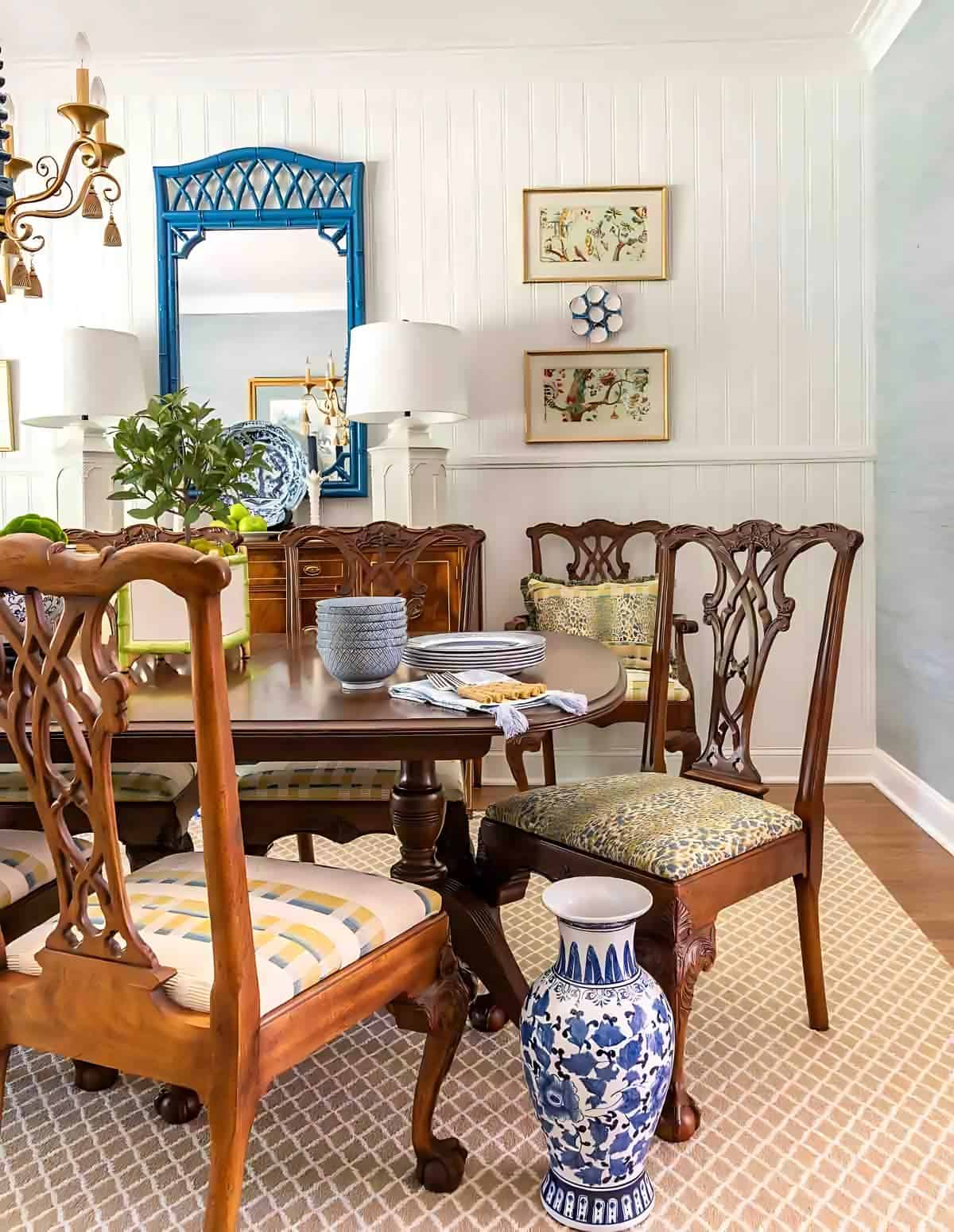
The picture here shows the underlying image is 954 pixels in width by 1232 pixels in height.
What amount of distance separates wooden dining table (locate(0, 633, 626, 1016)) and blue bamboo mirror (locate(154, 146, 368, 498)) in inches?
76.2

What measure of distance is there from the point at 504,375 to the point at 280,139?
4.09 ft

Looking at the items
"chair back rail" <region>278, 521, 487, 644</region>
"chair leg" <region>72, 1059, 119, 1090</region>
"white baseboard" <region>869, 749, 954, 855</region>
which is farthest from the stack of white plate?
"white baseboard" <region>869, 749, 954, 855</region>

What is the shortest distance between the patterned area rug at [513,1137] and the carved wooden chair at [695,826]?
11cm

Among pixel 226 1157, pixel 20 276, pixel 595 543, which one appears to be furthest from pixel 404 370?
pixel 226 1157

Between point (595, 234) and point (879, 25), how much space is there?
1.21 m

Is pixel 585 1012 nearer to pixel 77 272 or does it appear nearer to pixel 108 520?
pixel 108 520

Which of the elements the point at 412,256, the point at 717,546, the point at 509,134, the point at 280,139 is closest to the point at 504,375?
the point at 412,256

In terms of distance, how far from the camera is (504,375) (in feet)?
12.8

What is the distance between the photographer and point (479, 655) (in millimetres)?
1653

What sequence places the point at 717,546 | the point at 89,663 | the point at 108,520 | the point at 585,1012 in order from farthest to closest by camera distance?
1. the point at 108,520
2. the point at 717,546
3. the point at 585,1012
4. the point at 89,663

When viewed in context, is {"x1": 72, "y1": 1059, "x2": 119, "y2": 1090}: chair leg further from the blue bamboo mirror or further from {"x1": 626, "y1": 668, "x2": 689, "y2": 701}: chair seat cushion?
the blue bamboo mirror

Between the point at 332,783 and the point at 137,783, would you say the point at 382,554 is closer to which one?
the point at 332,783

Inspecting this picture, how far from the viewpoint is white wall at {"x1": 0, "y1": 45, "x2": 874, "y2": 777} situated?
381cm

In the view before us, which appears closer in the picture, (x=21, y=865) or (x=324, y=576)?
(x=21, y=865)
